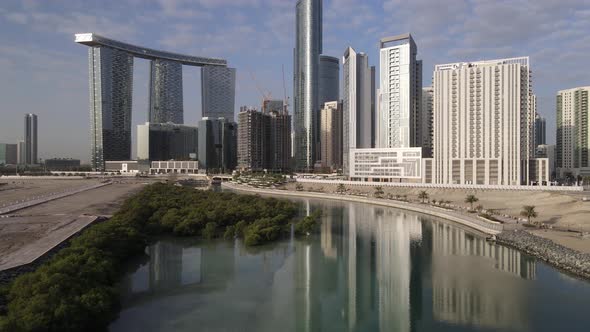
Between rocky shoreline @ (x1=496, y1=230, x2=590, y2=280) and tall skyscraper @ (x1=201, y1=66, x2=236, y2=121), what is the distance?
476 feet

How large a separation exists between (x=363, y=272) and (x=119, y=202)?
29357 mm

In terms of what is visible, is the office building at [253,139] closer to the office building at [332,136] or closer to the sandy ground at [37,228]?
the office building at [332,136]

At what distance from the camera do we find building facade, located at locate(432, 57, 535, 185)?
208 ft

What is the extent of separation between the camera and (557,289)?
1991cm

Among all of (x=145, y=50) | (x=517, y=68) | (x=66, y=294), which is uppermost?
(x=145, y=50)

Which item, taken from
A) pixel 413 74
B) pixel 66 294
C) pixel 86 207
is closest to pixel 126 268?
pixel 66 294

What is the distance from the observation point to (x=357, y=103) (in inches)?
4299

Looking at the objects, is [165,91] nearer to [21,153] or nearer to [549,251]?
[21,153]

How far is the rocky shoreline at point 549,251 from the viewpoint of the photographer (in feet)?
71.8

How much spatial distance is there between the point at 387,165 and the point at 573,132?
1878 inches

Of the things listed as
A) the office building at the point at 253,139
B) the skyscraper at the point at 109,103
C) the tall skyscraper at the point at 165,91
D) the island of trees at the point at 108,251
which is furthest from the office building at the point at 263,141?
the island of trees at the point at 108,251

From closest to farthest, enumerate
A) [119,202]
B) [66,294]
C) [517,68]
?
[66,294], [119,202], [517,68]

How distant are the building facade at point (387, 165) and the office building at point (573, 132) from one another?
38821mm

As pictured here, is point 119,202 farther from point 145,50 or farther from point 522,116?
point 145,50
